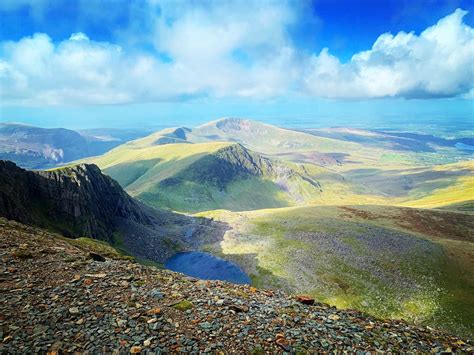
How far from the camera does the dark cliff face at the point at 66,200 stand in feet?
238

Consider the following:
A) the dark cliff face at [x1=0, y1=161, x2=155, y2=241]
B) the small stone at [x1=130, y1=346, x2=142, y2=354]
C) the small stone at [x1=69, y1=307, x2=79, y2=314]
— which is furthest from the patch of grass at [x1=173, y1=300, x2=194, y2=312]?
the dark cliff face at [x1=0, y1=161, x2=155, y2=241]

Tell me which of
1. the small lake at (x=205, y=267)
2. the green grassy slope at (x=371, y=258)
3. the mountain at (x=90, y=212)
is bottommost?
the small lake at (x=205, y=267)

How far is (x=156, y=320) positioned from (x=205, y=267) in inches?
3580

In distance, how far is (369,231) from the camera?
11312cm

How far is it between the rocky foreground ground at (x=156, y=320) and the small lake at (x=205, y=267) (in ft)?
240

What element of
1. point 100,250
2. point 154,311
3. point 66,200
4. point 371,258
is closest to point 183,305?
point 154,311

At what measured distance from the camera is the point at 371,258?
95.8 metres

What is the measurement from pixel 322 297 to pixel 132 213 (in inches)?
3614

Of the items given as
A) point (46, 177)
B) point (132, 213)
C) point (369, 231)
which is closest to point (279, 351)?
point (46, 177)

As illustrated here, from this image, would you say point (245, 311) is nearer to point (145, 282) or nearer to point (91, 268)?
point (145, 282)

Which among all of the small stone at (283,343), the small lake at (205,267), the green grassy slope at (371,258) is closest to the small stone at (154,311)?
the small stone at (283,343)

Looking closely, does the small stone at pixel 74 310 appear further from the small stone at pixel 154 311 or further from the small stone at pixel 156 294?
the small stone at pixel 156 294

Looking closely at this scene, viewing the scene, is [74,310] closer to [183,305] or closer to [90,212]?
[183,305]

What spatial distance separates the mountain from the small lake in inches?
254
